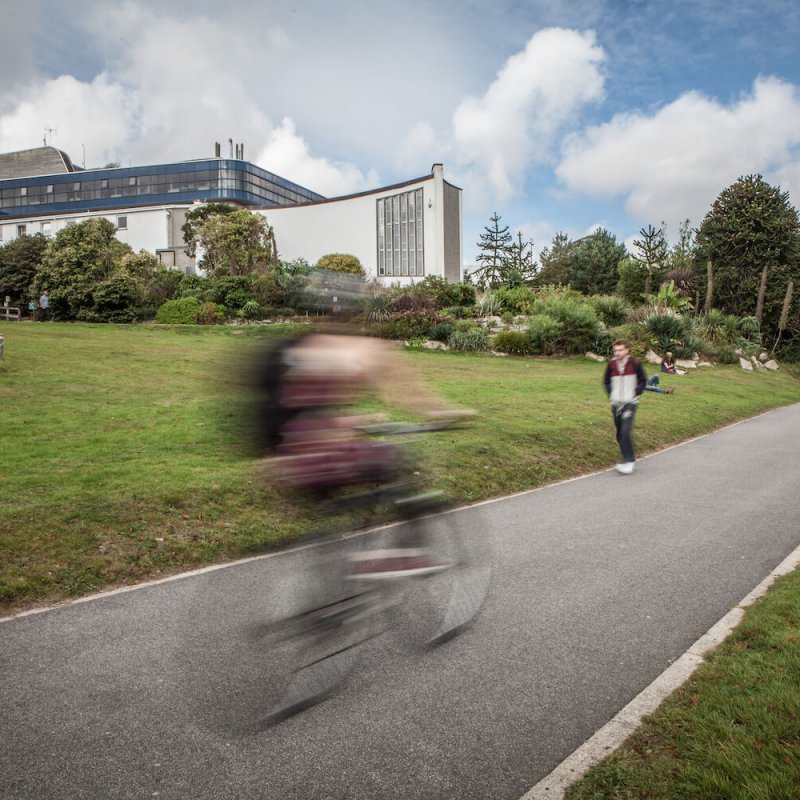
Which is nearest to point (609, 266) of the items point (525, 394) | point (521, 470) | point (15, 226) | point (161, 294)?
point (161, 294)

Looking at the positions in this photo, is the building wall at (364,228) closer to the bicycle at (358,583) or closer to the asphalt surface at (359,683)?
the asphalt surface at (359,683)

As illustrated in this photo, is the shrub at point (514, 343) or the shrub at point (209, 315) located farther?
the shrub at point (209, 315)

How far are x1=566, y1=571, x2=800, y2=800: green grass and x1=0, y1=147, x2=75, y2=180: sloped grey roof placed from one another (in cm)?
11798

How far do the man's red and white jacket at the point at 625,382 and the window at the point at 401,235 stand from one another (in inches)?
2044

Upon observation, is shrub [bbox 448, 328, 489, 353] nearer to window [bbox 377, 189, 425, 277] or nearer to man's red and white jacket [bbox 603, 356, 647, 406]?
man's red and white jacket [bbox 603, 356, 647, 406]

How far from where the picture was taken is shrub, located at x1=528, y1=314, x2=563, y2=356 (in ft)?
93.4

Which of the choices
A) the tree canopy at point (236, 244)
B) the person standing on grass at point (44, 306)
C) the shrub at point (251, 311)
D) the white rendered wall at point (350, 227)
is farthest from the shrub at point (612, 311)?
the person standing on grass at point (44, 306)

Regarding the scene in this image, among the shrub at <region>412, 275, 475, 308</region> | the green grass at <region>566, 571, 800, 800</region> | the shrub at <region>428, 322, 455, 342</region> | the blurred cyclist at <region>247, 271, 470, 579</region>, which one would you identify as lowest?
the green grass at <region>566, 571, 800, 800</region>

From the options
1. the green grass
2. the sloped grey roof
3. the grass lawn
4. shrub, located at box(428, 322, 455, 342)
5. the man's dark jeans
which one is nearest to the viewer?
the green grass

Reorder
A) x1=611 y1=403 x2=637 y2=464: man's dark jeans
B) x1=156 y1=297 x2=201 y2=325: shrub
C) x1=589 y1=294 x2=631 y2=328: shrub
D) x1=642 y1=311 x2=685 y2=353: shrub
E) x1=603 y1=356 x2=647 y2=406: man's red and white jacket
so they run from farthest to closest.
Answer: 1. x1=156 y1=297 x2=201 y2=325: shrub
2. x1=589 y1=294 x2=631 y2=328: shrub
3. x1=642 y1=311 x2=685 y2=353: shrub
4. x1=603 y1=356 x2=647 y2=406: man's red and white jacket
5. x1=611 y1=403 x2=637 y2=464: man's dark jeans

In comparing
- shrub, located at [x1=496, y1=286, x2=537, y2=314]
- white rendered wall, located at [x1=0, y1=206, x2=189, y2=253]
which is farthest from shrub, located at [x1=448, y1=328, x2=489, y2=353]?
white rendered wall, located at [x1=0, y1=206, x2=189, y2=253]

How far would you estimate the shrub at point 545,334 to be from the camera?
93.4 feet

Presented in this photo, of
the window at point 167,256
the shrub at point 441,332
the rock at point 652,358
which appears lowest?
the rock at point 652,358

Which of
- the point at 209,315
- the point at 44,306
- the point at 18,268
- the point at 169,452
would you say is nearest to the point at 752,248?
the point at 209,315
